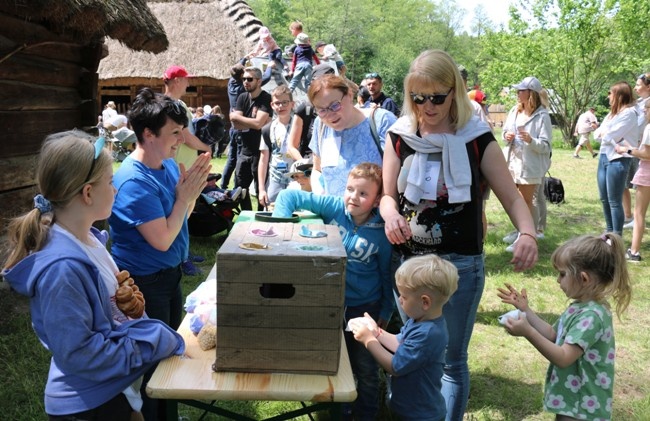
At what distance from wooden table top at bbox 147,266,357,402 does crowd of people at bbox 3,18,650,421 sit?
94mm

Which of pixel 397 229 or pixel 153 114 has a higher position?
pixel 153 114

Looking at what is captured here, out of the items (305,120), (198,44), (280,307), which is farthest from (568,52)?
(280,307)

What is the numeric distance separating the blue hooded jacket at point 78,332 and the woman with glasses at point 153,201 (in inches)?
22.4

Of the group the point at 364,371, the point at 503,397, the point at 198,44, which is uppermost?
the point at 198,44

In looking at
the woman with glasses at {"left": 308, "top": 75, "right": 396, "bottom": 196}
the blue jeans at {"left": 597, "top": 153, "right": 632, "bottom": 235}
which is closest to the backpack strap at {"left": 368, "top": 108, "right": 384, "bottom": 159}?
the woman with glasses at {"left": 308, "top": 75, "right": 396, "bottom": 196}

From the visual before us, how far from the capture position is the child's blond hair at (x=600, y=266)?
229 centimetres

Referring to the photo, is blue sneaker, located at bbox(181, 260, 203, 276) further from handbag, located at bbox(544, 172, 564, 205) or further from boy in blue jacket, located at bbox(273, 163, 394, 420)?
handbag, located at bbox(544, 172, 564, 205)

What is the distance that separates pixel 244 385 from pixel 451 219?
1152 millimetres

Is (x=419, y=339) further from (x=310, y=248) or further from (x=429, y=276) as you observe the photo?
(x=310, y=248)

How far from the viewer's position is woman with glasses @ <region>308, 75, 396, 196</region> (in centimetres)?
312

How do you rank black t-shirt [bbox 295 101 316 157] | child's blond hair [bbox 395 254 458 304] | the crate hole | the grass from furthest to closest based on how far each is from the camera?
black t-shirt [bbox 295 101 316 157] → the grass → child's blond hair [bbox 395 254 458 304] → the crate hole

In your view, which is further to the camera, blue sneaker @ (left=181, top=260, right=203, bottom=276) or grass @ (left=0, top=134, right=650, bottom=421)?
blue sneaker @ (left=181, top=260, right=203, bottom=276)

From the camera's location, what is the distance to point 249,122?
6910 millimetres

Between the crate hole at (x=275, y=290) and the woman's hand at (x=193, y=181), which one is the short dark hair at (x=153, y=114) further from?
the crate hole at (x=275, y=290)
